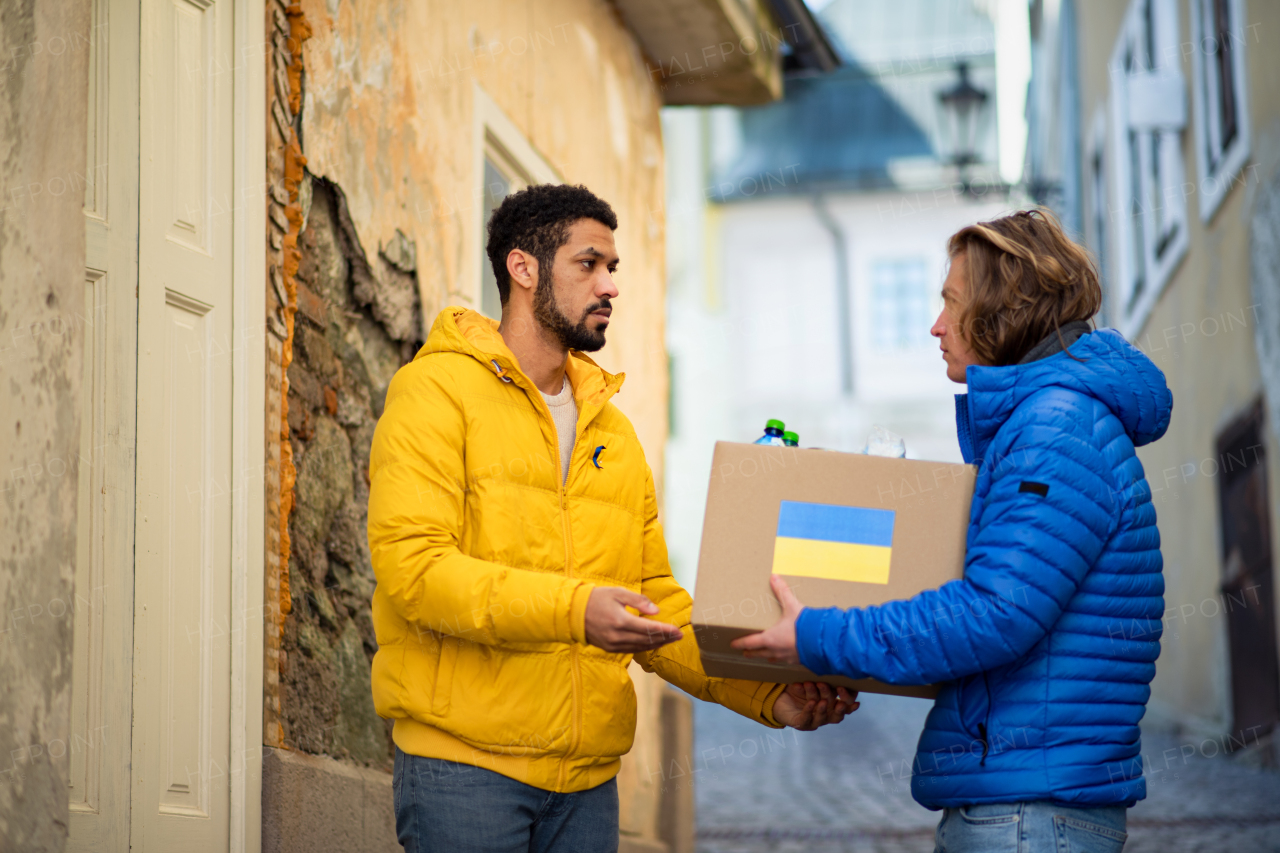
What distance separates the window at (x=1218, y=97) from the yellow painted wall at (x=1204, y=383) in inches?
6.0

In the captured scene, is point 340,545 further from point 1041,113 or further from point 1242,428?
point 1041,113

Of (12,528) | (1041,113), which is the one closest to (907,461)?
(12,528)

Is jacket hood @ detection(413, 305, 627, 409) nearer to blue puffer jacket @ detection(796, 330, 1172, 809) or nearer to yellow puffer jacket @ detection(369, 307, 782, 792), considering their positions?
yellow puffer jacket @ detection(369, 307, 782, 792)

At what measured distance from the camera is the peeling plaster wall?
2135 millimetres

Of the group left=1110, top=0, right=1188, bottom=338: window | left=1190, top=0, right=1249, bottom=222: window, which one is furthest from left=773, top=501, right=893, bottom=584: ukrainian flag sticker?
left=1110, top=0, right=1188, bottom=338: window

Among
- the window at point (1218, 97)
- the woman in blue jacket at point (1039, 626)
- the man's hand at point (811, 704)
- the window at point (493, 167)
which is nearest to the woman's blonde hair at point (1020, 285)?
the woman in blue jacket at point (1039, 626)

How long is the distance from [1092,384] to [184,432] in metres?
2.10

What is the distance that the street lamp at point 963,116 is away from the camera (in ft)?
41.0

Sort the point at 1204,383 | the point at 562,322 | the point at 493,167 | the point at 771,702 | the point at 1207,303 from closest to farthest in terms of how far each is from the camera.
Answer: the point at 771,702
the point at 562,322
the point at 493,167
the point at 1207,303
the point at 1204,383

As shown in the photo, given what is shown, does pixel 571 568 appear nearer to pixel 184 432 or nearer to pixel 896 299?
pixel 184 432

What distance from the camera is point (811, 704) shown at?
8.59 feet

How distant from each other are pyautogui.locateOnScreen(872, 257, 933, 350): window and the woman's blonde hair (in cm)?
2186

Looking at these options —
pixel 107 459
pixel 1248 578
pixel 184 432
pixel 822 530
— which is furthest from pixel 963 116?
pixel 822 530

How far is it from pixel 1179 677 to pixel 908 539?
1000 cm
